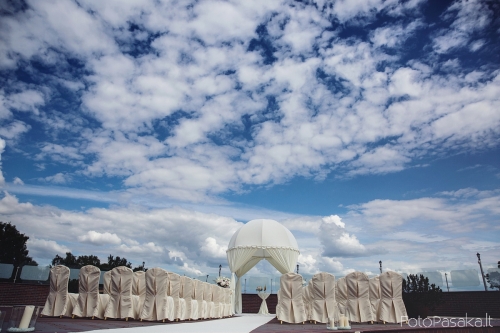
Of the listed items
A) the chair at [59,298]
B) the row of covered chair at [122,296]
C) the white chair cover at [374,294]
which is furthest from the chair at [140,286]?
the white chair cover at [374,294]

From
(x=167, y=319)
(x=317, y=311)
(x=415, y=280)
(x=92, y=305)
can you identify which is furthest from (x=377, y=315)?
(x=92, y=305)

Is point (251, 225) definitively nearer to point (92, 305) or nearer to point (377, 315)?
point (377, 315)

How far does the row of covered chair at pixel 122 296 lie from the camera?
857 cm

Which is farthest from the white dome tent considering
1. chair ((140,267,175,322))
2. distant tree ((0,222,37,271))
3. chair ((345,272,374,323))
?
distant tree ((0,222,37,271))

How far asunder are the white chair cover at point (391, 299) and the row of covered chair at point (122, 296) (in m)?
6.03

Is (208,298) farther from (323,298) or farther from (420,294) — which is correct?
(420,294)

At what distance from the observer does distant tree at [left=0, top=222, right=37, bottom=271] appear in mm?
25562

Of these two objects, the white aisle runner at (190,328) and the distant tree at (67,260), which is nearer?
the white aisle runner at (190,328)

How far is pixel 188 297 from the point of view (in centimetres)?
984

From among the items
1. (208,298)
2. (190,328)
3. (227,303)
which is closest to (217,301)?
(208,298)

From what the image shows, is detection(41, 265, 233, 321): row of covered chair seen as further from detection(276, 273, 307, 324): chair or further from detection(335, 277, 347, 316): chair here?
detection(335, 277, 347, 316): chair

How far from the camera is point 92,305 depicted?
29.0 ft

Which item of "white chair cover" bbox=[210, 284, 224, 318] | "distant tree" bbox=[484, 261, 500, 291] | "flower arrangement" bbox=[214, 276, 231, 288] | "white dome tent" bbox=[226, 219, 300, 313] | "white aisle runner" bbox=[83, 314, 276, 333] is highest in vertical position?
"white dome tent" bbox=[226, 219, 300, 313]

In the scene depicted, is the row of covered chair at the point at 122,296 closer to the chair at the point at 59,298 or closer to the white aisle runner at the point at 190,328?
the chair at the point at 59,298
